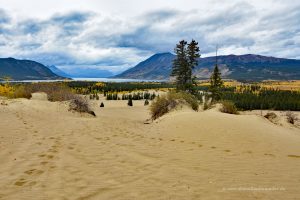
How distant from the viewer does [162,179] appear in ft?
21.2

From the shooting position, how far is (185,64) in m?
46.2

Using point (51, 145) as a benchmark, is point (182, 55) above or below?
above

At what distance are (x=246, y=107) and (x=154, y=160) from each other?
75281 millimetres

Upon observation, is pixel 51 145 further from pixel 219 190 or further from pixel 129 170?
pixel 219 190

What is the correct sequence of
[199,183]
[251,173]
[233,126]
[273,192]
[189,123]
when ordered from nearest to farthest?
[273,192]
[199,183]
[251,173]
[233,126]
[189,123]

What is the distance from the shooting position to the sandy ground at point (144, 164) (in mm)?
5633

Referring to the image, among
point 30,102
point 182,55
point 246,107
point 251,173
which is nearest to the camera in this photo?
point 251,173

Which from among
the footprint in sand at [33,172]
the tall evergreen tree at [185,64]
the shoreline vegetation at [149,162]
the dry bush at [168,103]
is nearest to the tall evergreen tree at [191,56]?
the tall evergreen tree at [185,64]

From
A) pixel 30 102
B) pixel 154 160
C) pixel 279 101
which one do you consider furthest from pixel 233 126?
pixel 279 101

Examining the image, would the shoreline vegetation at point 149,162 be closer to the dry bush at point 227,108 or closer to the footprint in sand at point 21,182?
the footprint in sand at point 21,182

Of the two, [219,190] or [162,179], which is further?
[162,179]

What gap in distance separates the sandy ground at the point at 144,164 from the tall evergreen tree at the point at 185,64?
108 feet

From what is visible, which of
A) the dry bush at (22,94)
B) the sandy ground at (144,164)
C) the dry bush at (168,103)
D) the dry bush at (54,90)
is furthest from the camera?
the dry bush at (22,94)

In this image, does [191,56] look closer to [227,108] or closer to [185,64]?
[185,64]
